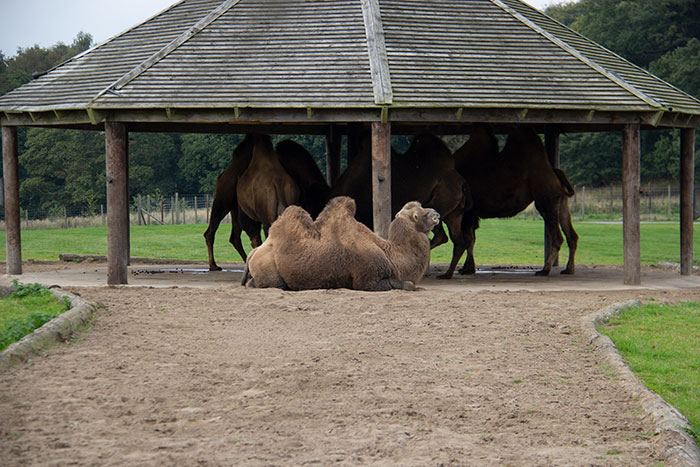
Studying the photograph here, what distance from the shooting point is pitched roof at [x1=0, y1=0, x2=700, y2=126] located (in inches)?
505

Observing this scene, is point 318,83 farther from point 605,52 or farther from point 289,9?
point 605,52

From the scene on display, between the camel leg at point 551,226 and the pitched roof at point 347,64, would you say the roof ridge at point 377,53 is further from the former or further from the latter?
the camel leg at point 551,226

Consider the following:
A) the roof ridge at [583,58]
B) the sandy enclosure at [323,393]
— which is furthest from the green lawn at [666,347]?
the roof ridge at [583,58]

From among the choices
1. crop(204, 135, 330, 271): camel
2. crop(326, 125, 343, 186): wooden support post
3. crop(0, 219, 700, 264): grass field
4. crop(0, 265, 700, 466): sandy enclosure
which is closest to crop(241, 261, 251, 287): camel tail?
crop(0, 265, 700, 466): sandy enclosure

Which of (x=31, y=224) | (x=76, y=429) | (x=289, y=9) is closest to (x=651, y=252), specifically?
(x=289, y=9)

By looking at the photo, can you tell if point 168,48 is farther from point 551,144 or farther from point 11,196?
point 551,144

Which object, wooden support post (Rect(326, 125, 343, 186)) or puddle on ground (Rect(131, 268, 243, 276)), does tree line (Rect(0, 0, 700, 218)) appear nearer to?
wooden support post (Rect(326, 125, 343, 186))

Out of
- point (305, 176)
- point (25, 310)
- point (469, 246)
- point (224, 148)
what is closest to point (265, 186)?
point (305, 176)

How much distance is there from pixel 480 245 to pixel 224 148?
27497 mm

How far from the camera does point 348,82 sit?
13.1m

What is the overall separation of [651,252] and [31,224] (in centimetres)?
2784

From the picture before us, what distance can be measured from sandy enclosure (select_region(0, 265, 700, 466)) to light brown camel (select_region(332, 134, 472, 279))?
553 centimetres

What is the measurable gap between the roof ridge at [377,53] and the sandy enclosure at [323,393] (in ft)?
14.6

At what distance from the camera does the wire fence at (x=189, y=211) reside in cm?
3909
